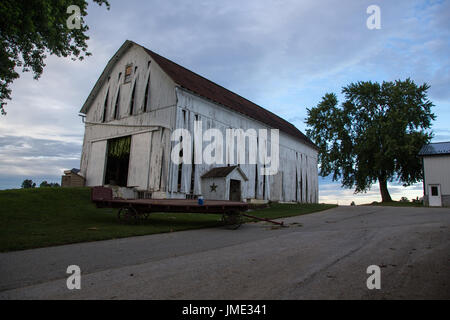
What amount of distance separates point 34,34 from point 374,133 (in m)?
33.0

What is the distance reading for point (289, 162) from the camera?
30.7 metres

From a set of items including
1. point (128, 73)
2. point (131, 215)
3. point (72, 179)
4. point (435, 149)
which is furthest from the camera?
point (435, 149)

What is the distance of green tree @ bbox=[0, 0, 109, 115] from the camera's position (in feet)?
41.1

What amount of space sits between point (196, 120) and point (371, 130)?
915 inches

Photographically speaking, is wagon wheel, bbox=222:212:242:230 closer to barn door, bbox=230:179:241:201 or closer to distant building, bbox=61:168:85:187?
barn door, bbox=230:179:241:201

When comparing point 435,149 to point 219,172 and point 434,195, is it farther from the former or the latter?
point 219,172

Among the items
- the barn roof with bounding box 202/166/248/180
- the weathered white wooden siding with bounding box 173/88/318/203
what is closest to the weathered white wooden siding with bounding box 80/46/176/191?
the weathered white wooden siding with bounding box 173/88/318/203

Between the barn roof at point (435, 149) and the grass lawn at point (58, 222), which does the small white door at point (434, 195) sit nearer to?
the barn roof at point (435, 149)

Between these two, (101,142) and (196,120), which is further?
(101,142)

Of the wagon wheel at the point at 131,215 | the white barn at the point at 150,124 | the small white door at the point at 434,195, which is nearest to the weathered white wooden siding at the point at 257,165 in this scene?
the white barn at the point at 150,124

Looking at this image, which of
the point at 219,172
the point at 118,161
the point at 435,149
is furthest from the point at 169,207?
the point at 435,149

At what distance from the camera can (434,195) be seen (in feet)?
92.8
